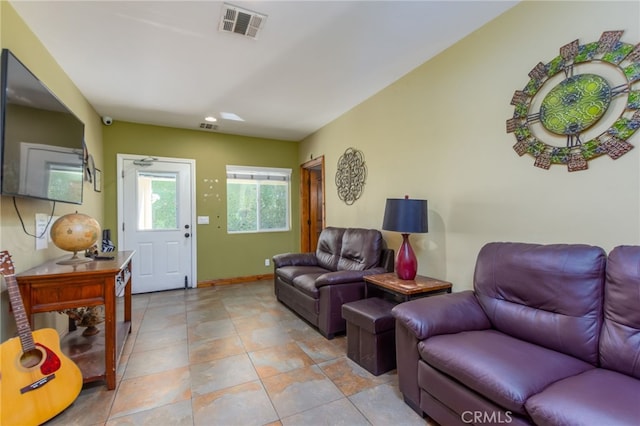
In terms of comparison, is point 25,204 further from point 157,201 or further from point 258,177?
point 258,177

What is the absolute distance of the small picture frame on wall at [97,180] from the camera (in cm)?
367

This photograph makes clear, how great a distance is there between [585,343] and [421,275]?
1374 millimetres

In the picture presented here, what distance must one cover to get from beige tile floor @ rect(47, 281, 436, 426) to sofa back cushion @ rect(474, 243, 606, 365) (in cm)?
82

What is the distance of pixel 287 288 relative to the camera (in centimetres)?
356

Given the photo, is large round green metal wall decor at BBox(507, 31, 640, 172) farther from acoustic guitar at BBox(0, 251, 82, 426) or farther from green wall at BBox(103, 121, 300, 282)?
green wall at BBox(103, 121, 300, 282)

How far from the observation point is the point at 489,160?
2207 millimetres

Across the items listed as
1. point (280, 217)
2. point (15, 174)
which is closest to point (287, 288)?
point (280, 217)

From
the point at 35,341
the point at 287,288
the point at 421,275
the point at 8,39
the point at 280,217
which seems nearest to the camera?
the point at 35,341

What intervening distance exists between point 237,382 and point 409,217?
1802mm

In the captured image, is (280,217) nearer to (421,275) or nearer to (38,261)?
(421,275)

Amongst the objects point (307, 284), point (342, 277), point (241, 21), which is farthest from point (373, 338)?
point (241, 21)

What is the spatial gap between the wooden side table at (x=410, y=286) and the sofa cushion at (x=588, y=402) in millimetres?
1053

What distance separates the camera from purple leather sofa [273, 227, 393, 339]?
110 inches

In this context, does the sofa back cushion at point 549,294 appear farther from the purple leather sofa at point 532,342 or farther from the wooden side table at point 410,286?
the wooden side table at point 410,286
